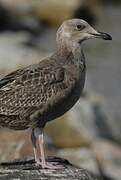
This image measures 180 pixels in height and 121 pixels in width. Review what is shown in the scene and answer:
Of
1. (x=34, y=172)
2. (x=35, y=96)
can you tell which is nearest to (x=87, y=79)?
(x=35, y=96)

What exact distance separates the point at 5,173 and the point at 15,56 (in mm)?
13138

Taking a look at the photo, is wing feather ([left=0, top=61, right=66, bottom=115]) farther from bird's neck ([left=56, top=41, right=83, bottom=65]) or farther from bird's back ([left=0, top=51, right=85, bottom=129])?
bird's neck ([left=56, top=41, right=83, bottom=65])

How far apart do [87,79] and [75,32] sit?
15.1 meters

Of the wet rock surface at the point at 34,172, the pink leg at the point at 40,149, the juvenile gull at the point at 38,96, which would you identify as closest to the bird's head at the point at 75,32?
the juvenile gull at the point at 38,96

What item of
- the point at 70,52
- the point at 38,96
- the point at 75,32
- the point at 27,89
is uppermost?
the point at 75,32

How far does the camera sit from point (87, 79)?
2727 cm

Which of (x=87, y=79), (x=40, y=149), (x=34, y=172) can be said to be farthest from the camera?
(x=87, y=79)

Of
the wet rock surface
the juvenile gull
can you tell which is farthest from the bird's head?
the wet rock surface

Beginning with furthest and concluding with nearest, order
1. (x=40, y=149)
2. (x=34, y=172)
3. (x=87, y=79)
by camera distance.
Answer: (x=87, y=79) < (x=40, y=149) < (x=34, y=172)

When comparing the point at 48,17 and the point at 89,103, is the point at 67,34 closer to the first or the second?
the point at 89,103

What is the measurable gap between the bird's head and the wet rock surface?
1749mm

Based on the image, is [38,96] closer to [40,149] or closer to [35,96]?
[35,96]

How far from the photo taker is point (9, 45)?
87.7 feet

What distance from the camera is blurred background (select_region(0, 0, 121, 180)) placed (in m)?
17.9
